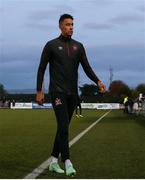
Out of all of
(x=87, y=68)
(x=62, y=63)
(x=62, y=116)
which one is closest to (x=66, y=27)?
(x=62, y=63)

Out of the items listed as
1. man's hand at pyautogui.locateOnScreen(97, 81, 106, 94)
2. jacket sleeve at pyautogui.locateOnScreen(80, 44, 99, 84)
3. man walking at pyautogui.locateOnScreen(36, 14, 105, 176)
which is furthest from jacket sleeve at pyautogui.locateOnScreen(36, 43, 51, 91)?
man's hand at pyautogui.locateOnScreen(97, 81, 106, 94)

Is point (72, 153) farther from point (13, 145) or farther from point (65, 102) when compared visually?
point (65, 102)

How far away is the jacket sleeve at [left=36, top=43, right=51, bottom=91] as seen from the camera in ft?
29.8

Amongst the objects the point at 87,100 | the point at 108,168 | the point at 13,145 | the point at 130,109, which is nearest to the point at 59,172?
the point at 108,168

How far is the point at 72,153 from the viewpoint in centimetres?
1273

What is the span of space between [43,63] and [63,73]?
1.20 feet

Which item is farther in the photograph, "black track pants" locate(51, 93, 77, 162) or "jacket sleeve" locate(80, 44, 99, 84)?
"jacket sleeve" locate(80, 44, 99, 84)

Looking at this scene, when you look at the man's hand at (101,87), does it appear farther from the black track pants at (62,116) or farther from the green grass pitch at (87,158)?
the green grass pitch at (87,158)

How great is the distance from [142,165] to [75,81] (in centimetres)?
223

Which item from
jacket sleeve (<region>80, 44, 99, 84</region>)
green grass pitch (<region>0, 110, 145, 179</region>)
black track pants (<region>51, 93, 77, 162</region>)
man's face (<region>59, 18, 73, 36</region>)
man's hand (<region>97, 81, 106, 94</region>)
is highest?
man's face (<region>59, 18, 73, 36</region>)

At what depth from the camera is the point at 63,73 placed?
9.02 metres

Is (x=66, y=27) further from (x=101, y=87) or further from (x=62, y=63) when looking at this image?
(x=101, y=87)

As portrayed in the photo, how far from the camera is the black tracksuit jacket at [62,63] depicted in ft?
29.7

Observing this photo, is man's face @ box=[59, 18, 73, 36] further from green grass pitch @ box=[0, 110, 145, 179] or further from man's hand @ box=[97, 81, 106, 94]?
green grass pitch @ box=[0, 110, 145, 179]
